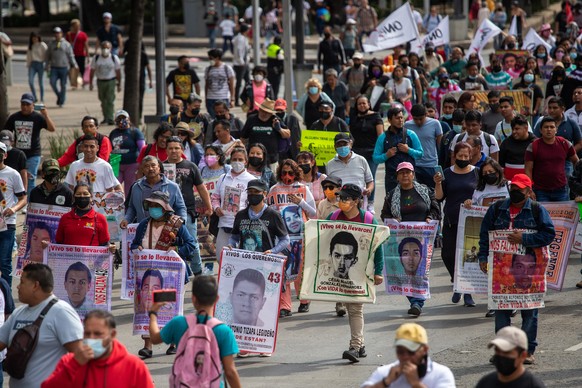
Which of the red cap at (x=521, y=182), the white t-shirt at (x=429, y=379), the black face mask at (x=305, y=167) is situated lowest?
the white t-shirt at (x=429, y=379)

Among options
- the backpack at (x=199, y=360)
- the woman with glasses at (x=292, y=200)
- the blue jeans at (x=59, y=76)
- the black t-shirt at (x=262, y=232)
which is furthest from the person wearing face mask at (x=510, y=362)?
the blue jeans at (x=59, y=76)

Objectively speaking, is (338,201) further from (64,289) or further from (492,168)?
(64,289)

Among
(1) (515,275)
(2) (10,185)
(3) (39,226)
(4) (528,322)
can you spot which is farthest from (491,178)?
(2) (10,185)

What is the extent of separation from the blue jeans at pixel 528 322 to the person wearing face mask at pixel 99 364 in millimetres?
4420

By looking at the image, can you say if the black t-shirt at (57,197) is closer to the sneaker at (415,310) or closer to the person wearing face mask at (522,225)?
the sneaker at (415,310)

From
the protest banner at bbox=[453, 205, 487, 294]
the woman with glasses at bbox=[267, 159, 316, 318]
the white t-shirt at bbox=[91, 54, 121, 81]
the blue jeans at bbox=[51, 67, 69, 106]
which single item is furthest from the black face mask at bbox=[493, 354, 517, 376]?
the blue jeans at bbox=[51, 67, 69, 106]

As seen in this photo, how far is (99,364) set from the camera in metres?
7.17

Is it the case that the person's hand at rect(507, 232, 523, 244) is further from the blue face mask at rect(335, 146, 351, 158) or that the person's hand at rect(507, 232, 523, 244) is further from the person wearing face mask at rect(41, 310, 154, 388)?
the person wearing face mask at rect(41, 310, 154, 388)

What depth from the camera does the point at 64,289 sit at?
1170cm

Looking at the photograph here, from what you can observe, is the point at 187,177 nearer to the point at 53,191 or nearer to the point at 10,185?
the point at 53,191

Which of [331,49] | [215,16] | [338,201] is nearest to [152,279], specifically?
[338,201]

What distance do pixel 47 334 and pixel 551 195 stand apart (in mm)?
7717

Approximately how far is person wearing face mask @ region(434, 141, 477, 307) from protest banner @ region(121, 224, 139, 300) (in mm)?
3086

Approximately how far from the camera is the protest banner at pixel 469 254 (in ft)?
41.4
